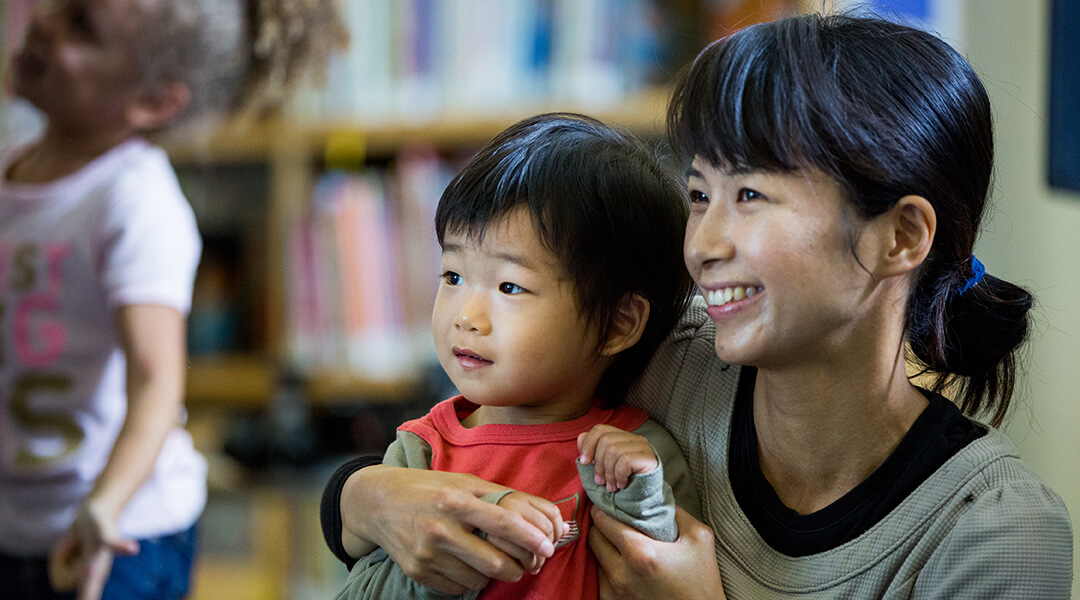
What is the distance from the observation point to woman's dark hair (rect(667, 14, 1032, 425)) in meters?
0.74

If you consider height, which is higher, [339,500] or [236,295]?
[339,500]

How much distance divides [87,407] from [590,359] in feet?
2.30

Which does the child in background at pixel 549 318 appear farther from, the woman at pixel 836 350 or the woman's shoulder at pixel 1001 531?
the woman's shoulder at pixel 1001 531

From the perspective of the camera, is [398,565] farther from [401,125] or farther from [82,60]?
[401,125]

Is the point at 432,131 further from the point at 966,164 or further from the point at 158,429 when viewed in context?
the point at 966,164

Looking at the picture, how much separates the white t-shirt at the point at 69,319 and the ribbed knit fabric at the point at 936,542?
2.33ft

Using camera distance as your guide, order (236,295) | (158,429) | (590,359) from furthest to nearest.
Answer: (236,295)
(158,429)
(590,359)

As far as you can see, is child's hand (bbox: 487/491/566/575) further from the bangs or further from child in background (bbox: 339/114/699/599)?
the bangs

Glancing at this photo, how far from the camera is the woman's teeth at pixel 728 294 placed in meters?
0.77

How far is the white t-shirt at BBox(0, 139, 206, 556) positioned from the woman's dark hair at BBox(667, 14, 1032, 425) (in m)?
0.71

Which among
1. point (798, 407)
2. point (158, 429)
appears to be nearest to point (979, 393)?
point (798, 407)

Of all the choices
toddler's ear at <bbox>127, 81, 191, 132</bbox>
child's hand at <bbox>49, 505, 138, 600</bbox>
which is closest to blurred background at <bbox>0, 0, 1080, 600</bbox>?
toddler's ear at <bbox>127, 81, 191, 132</bbox>

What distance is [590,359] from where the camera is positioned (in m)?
0.90

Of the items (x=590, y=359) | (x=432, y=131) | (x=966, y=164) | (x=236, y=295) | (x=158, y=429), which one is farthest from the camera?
(x=236, y=295)
